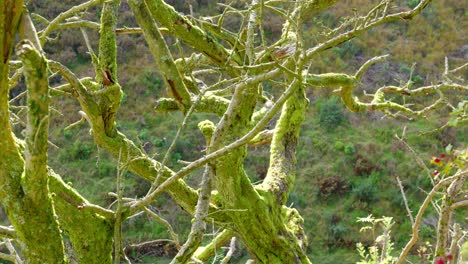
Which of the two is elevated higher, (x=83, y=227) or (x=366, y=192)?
(x=83, y=227)

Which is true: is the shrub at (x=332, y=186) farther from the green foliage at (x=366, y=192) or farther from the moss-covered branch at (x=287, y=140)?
the moss-covered branch at (x=287, y=140)

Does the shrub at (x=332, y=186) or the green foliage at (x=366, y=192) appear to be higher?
the shrub at (x=332, y=186)

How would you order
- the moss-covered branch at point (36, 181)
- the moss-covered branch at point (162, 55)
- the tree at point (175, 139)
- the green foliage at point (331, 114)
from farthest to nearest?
the green foliage at point (331, 114) → the moss-covered branch at point (162, 55) → the tree at point (175, 139) → the moss-covered branch at point (36, 181)

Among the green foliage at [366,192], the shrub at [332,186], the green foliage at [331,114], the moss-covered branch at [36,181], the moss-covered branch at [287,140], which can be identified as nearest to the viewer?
the moss-covered branch at [36,181]

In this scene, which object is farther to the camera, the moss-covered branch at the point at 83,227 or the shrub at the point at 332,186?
the shrub at the point at 332,186

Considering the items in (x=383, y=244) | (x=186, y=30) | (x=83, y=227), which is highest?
(x=186, y=30)

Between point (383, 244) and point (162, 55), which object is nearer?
point (162, 55)

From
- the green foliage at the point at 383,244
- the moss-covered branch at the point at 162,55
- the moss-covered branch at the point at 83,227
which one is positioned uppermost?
the moss-covered branch at the point at 162,55

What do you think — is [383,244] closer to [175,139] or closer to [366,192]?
[175,139]

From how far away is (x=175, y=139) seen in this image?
1.72 m

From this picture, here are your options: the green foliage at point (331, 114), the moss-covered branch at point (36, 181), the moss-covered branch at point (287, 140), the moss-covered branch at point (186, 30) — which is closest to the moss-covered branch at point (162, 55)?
the moss-covered branch at point (186, 30)

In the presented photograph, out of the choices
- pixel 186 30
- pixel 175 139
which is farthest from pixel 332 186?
pixel 175 139

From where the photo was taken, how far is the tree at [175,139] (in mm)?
1387

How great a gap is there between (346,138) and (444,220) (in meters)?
9.08
